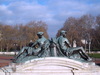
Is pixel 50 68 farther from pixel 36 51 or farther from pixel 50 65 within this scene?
pixel 36 51

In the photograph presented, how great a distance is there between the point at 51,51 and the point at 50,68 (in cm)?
95

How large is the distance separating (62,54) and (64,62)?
814 millimetres

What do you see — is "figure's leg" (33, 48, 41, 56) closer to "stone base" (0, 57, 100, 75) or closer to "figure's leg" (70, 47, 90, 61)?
"stone base" (0, 57, 100, 75)

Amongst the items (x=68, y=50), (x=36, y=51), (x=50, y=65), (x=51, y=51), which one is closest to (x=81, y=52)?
(x=68, y=50)

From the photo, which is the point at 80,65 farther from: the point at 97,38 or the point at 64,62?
the point at 97,38

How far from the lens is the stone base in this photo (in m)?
9.24

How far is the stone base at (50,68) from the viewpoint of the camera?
30.3 feet

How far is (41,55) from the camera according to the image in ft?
32.4

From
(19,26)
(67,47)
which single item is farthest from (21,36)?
(67,47)

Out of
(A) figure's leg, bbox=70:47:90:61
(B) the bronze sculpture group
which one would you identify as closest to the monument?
(B) the bronze sculpture group

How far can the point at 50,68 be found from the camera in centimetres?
938

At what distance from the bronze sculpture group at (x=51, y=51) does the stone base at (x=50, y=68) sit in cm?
56

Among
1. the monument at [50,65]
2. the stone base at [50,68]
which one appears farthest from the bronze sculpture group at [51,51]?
the stone base at [50,68]

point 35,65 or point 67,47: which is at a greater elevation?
point 67,47
